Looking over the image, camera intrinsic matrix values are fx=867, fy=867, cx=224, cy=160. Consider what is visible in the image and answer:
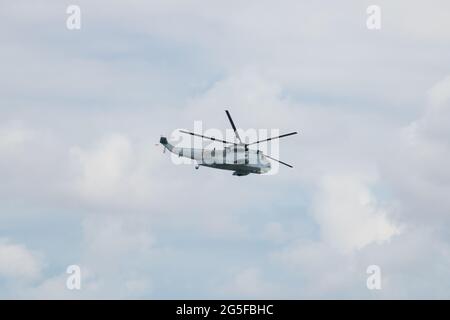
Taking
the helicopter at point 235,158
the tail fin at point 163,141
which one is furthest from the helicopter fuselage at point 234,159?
the tail fin at point 163,141

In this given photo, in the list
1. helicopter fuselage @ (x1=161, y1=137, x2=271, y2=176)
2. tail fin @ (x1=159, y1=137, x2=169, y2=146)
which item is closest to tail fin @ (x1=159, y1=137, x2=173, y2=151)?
tail fin @ (x1=159, y1=137, x2=169, y2=146)

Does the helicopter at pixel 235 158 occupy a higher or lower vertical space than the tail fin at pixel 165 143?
lower

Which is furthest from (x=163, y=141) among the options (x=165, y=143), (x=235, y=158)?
(x=235, y=158)

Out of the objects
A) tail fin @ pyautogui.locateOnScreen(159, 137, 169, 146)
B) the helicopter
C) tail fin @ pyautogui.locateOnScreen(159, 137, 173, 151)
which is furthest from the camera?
tail fin @ pyautogui.locateOnScreen(159, 137, 169, 146)

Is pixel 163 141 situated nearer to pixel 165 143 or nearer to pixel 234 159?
pixel 165 143

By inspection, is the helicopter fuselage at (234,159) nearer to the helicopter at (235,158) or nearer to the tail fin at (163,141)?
the helicopter at (235,158)

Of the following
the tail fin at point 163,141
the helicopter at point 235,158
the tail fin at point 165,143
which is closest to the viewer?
the helicopter at point 235,158

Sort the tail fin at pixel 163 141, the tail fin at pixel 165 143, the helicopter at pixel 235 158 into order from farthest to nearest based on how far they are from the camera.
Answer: the tail fin at pixel 163 141 < the tail fin at pixel 165 143 < the helicopter at pixel 235 158

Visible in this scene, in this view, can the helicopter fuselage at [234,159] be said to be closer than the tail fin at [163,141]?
Yes

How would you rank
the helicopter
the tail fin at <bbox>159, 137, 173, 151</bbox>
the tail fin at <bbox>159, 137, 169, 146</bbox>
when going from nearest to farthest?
the helicopter → the tail fin at <bbox>159, 137, 173, 151</bbox> → the tail fin at <bbox>159, 137, 169, 146</bbox>

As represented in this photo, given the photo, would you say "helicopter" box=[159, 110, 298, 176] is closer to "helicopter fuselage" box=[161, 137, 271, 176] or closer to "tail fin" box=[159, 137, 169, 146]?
"helicopter fuselage" box=[161, 137, 271, 176]
